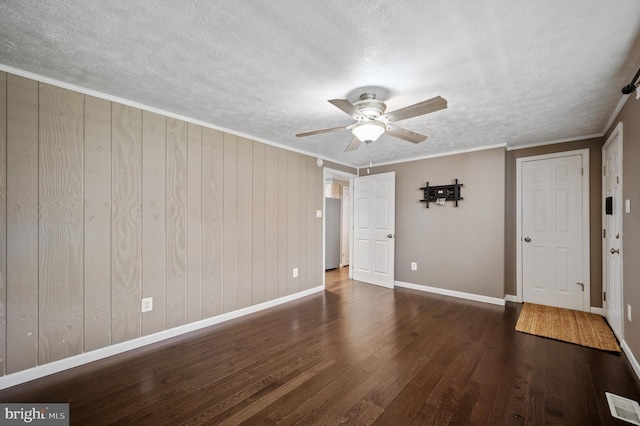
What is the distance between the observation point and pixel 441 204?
4.42 m

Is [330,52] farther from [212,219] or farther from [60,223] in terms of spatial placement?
[60,223]

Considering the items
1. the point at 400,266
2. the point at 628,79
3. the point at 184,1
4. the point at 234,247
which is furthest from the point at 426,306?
the point at 184,1

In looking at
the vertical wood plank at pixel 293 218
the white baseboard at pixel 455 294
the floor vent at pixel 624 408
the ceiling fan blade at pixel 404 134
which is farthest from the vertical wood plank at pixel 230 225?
the floor vent at pixel 624 408

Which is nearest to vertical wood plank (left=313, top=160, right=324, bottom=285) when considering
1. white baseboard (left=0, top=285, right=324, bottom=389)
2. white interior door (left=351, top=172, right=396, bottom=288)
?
white interior door (left=351, top=172, right=396, bottom=288)

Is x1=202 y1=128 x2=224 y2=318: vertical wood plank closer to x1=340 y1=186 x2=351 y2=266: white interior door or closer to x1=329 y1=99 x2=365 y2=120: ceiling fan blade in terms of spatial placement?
x1=329 y1=99 x2=365 y2=120: ceiling fan blade

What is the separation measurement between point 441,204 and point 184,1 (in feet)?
13.7

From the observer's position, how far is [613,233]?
289 cm

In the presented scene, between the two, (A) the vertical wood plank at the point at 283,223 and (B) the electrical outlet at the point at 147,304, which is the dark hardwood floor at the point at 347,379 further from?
(A) the vertical wood plank at the point at 283,223

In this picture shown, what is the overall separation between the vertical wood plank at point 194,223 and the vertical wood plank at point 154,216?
0.83 feet

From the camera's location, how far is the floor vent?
169cm

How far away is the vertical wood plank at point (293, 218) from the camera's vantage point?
407cm

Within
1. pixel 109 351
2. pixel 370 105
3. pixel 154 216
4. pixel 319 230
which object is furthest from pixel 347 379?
pixel 319 230

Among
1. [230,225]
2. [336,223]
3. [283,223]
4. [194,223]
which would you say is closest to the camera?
[194,223]

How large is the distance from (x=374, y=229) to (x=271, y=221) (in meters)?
2.15
